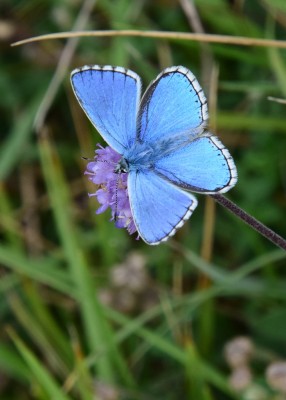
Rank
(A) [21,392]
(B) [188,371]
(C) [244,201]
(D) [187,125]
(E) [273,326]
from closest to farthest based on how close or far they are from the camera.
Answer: (D) [187,125]
(B) [188,371]
(E) [273,326]
(C) [244,201]
(A) [21,392]

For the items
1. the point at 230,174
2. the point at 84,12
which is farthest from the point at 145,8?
the point at 230,174

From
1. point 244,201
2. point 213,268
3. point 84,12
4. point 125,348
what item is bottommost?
point 125,348

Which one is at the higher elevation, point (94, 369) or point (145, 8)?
point (145, 8)

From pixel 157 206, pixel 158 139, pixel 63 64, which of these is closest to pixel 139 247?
pixel 63 64

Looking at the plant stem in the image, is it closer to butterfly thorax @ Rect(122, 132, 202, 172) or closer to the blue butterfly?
the blue butterfly

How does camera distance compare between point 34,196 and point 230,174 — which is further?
point 34,196

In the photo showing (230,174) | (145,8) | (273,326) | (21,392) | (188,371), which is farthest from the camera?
(145,8)

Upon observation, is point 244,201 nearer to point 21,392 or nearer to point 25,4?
point 21,392
